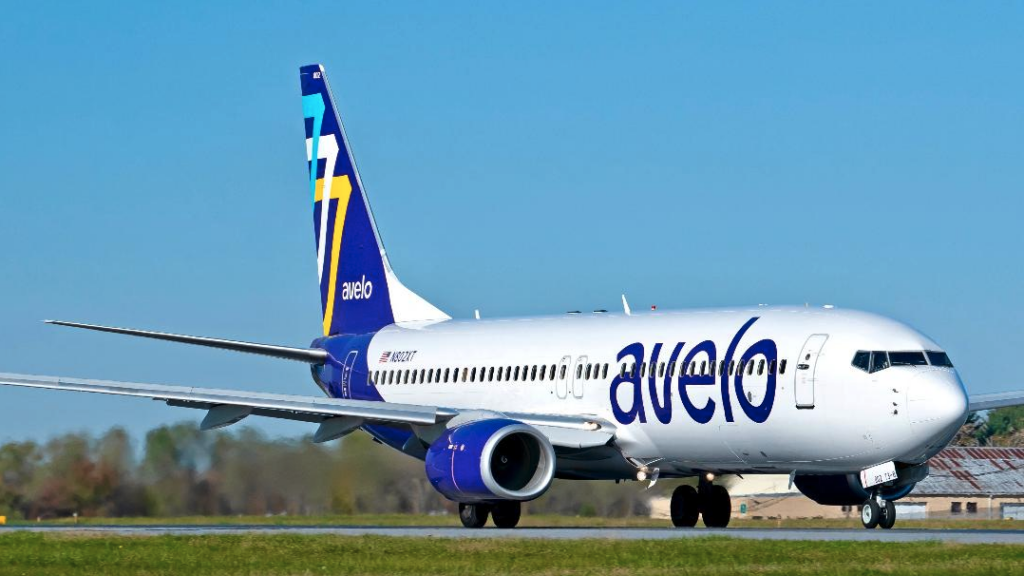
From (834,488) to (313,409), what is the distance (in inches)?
355

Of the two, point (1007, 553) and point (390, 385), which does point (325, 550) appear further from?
point (390, 385)

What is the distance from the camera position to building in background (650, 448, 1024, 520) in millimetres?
58719

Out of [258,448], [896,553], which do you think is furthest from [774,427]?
[258,448]

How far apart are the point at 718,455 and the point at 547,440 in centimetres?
285

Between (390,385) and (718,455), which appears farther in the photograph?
(390,385)

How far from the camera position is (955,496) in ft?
198

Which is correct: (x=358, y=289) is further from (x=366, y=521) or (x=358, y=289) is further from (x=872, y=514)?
(x=872, y=514)

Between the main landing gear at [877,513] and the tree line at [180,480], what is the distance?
966 centimetres

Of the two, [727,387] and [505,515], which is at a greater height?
[727,387]

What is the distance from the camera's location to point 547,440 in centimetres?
3072

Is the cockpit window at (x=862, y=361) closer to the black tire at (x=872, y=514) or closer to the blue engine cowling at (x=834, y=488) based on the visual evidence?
the black tire at (x=872, y=514)

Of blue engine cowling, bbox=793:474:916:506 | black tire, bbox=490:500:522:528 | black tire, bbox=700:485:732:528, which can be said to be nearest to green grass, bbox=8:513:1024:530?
black tire, bbox=700:485:732:528

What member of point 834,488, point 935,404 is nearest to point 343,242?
point 834,488

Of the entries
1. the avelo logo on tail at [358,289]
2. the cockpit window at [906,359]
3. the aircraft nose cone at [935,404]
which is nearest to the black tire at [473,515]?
the cockpit window at [906,359]
